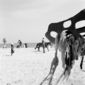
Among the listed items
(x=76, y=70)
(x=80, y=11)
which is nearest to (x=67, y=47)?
(x=80, y=11)

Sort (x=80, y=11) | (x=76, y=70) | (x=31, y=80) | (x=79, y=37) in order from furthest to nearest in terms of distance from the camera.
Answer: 1. (x=76, y=70)
2. (x=31, y=80)
3. (x=79, y=37)
4. (x=80, y=11)

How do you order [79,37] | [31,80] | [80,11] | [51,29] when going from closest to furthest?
1. [80,11]
2. [79,37]
3. [51,29]
4. [31,80]

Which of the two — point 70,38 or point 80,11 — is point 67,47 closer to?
point 70,38

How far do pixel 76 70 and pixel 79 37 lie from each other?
9.13 ft

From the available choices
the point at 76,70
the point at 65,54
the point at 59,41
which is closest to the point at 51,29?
the point at 59,41

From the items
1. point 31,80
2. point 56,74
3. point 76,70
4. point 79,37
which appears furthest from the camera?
point 76,70

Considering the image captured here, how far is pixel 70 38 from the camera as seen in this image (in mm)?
6703

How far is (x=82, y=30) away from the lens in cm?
661

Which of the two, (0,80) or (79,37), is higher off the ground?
(79,37)

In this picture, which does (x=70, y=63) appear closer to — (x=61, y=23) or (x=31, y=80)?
(x=61, y=23)

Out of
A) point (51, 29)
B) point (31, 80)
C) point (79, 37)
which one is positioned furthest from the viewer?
point (31, 80)

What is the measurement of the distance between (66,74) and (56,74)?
140cm

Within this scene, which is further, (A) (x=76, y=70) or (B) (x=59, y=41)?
(A) (x=76, y=70)

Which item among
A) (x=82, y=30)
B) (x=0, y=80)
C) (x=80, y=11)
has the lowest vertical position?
(x=0, y=80)
